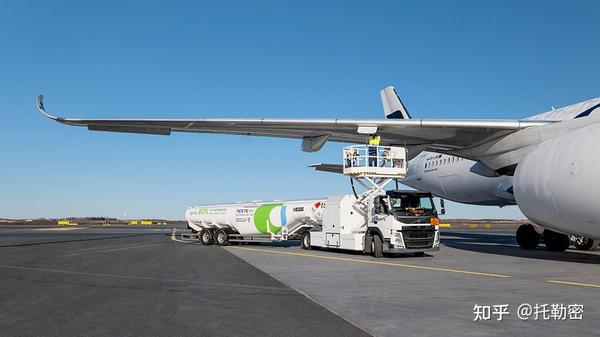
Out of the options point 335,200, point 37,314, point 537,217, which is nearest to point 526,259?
point 537,217

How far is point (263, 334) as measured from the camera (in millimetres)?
6305

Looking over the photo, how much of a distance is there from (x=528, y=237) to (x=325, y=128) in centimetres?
1117

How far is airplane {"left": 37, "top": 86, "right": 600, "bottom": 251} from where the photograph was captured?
42.5 feet

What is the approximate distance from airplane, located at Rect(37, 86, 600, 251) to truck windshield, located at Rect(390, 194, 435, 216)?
7.92 ft

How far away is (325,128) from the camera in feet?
60.5

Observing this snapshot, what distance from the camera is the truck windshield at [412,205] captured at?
717 inches

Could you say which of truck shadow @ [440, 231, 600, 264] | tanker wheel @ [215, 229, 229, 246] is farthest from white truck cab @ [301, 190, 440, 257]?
tanker wheel @ [215, 229, 229, 246]

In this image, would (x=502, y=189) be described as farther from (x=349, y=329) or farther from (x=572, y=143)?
(x=349, y=329)

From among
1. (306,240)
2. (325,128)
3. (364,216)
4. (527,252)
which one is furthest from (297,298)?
(527,252)

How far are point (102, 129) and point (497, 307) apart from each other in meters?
15.3

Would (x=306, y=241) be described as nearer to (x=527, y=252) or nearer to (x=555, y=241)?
(x=527, y=252)

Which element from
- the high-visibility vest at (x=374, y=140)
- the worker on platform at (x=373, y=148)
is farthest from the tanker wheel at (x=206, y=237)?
the high-visibility vest at (x=374, y=140)

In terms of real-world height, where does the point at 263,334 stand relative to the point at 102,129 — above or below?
below

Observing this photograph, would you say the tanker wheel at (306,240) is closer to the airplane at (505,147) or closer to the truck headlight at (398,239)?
the airplane at (505,147)
